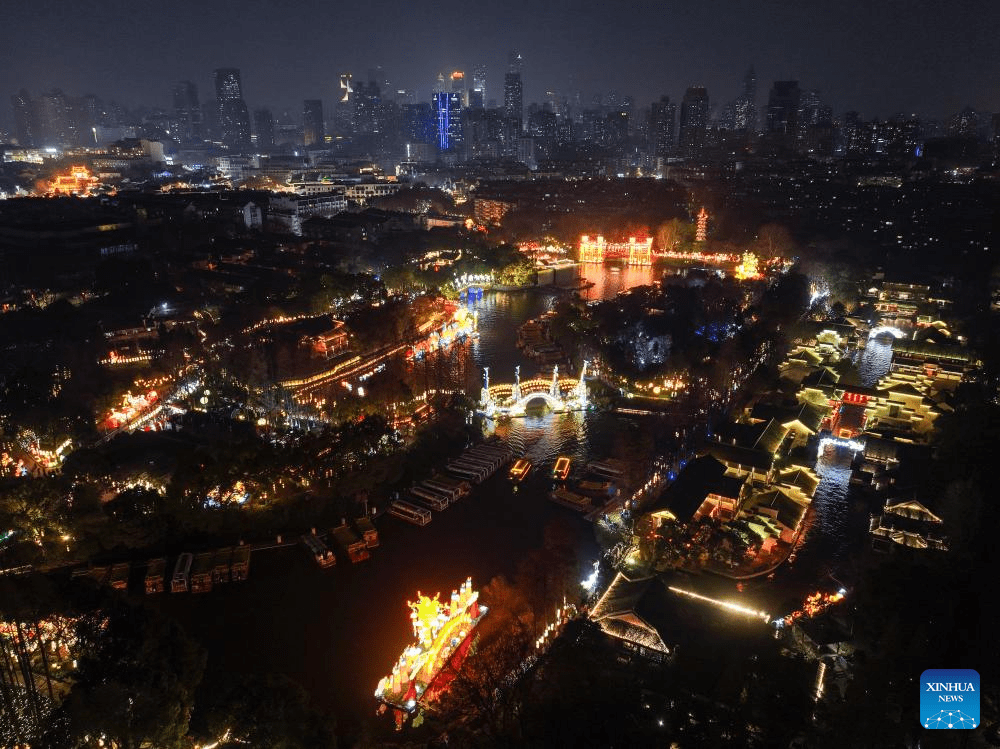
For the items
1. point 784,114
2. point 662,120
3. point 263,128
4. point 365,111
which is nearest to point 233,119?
point 263,128

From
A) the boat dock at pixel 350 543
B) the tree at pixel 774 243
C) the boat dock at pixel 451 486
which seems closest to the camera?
the boat dock at pixel 350 543

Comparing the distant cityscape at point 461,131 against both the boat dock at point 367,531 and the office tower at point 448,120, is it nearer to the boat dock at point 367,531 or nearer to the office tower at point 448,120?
the office tower at point 448,120

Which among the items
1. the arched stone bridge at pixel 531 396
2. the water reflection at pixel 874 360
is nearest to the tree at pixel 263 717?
the arched stone bridge at pixel 531 396

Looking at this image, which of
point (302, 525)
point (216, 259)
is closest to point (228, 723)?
point (302, 525)

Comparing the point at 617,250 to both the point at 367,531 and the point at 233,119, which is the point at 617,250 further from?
the point at 233,119

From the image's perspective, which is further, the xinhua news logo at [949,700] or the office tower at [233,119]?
the office tower at [233,119]

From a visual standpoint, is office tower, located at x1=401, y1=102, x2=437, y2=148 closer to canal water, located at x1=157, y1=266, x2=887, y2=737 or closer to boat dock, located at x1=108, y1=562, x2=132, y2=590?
canal water, located at x1=157, y1=266, x2=887, y2=737
